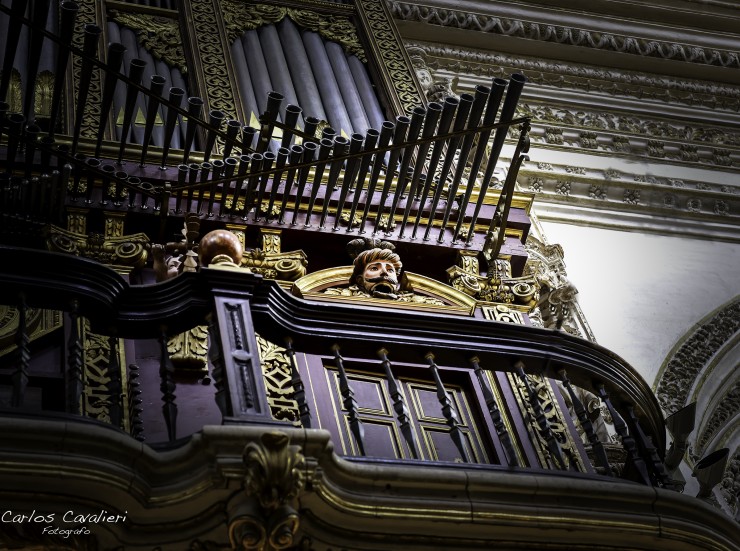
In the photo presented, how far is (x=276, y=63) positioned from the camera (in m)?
9.70

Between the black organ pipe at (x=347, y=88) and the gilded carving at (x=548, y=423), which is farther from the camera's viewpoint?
the black organ pipe at (x=347, y=88)

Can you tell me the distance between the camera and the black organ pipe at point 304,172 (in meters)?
7.26

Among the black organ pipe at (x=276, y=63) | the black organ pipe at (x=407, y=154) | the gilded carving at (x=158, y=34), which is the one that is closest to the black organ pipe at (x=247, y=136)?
the black organ pipe at (x=407, y=154)

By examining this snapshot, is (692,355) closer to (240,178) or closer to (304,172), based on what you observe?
(304,172)

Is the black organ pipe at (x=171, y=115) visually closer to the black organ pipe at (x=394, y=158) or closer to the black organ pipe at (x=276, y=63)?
the black organ pipe at (x=394, y=158)

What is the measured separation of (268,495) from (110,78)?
3.40 m

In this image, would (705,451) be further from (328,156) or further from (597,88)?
(597,88)

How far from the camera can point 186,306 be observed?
18.4 feet

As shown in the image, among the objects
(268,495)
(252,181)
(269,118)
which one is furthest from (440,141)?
(268,495)

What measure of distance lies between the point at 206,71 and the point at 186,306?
378 cm

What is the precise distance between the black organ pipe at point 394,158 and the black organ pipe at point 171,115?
121cm

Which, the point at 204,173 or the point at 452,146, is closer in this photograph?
the point at 204,173

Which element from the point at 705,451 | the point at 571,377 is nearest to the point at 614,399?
the point at 571,377

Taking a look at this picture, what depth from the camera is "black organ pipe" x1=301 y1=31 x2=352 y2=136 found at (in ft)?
29.5
